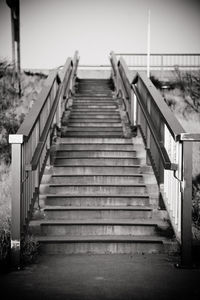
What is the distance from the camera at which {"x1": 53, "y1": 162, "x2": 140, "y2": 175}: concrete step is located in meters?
7.23

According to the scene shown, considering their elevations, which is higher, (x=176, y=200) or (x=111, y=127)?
(x=111, y=127)

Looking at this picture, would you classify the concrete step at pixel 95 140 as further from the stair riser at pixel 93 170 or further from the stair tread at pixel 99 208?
the stair tread at pixel 99 208

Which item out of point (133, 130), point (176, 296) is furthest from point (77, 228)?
point (133, 130)

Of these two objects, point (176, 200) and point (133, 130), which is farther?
point (133, 130)

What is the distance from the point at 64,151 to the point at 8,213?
2.08 m

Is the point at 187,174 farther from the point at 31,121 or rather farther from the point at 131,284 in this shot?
Answer: the point at 31,121

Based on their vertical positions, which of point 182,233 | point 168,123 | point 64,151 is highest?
point 168,123

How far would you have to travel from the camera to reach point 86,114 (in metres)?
10.6

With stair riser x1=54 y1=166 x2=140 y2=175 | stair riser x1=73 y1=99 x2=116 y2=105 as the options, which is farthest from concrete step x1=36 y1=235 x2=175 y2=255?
stair riser x1=73 y1=99 x2=116 y2=105

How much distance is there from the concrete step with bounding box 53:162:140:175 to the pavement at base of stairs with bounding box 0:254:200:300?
237cm

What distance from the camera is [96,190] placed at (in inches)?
262

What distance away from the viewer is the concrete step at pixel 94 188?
6.63 m

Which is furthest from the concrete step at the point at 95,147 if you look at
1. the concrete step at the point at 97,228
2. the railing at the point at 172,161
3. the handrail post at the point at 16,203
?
the handrail post at the point at 16,203

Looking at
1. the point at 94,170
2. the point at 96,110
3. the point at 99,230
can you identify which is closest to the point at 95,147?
the point at 94,170
